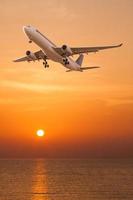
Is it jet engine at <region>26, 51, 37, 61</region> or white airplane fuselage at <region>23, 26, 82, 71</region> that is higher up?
jet engine at <region>26, 51, 37, 61</region>

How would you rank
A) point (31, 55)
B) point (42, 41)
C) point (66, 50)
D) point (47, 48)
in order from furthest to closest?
1. point (31, 55)
2. point (66, 50)
3. point (47, 48)
4. point (42, 41)

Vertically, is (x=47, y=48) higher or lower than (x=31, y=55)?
lower

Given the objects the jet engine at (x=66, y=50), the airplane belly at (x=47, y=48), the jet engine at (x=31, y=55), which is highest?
the jet engine at (x=31, y=55)

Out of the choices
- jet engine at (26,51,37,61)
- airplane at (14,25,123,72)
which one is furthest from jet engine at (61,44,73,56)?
jet engine at (26,51,37,61)

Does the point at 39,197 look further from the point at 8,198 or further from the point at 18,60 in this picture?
the point at 18,60

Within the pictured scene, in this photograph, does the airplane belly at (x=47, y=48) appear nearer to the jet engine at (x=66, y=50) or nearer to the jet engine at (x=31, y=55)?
the jet engine at (x=66, y=50)

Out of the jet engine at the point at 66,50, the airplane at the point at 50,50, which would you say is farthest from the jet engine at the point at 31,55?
the jet engine at the point at 66,50

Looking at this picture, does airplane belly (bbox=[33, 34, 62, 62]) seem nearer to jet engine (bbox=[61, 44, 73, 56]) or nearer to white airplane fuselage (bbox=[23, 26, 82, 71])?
white airplane fuselage (bbox=[23, 26, 82, 71])

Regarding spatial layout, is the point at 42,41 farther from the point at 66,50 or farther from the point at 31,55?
the point at 31,55

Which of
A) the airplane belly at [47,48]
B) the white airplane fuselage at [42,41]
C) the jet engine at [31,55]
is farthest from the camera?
the jet engine at [31,55]

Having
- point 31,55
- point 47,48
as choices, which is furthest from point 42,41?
point 31,55

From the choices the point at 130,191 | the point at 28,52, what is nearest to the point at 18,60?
the point at 28,52

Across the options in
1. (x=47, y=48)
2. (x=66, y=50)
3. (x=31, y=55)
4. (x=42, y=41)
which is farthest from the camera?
(x=31, y=55)

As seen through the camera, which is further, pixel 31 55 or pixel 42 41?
pixel 31 55
